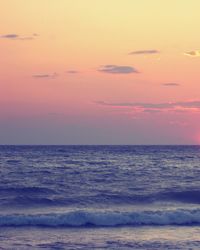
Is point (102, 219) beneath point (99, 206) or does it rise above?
beneath

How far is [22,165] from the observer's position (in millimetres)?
59562

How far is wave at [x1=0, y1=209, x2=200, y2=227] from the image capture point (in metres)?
31.4

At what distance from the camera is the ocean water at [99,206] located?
26.6 metres

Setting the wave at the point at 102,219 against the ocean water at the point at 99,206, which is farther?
the wave at the point at 102,219

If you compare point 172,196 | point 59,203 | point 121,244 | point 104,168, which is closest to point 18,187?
point 59,203

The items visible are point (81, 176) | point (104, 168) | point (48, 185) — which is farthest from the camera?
point (104, 168)

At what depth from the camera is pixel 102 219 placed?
3250 cm

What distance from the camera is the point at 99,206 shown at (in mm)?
37906

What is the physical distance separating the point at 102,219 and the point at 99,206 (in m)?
5.41

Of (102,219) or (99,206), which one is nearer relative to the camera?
(102,219)

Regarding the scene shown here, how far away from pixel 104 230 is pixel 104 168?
28.2 metres

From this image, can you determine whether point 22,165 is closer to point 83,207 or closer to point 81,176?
point 81,176

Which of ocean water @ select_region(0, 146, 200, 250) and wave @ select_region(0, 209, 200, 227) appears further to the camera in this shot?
wave @ select_region(0, 209, 200, 227)

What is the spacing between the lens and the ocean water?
26.6 meters
